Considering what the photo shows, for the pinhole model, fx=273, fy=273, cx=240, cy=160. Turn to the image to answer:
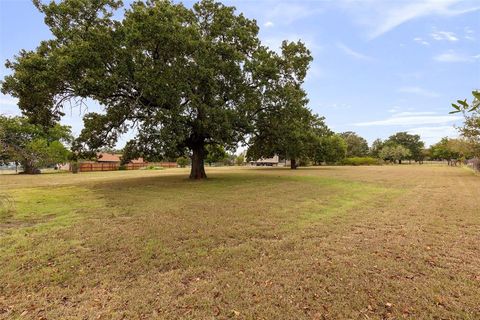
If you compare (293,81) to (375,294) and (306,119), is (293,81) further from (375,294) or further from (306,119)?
(375,294)

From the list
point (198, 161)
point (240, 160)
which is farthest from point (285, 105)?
point (240, 160)

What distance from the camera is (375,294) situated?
11.3 ft

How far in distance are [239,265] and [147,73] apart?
11.7 metres

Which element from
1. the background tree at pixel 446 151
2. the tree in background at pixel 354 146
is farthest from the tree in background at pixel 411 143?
the background tree at pixel 446 151

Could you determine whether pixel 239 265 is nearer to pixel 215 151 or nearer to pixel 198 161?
pixel 198 161

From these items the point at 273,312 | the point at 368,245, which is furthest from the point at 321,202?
the point at 273,312

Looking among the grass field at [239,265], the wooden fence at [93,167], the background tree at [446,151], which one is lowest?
the grass field at [239,265]

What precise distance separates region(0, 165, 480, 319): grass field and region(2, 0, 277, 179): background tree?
7.34 meters

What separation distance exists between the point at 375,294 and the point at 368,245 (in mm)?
2038

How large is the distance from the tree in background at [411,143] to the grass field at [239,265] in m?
96.9

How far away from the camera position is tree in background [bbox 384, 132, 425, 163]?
91.1 metres

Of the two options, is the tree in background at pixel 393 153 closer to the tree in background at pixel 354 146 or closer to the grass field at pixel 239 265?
the tree in background at pixel 354 146

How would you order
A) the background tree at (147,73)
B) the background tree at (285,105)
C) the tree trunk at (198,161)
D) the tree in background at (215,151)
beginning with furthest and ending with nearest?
1. the tree in background at (215,151)
2. the tree trunk at (198,161)
3. the background tree at (285,105)
4. the background tree at (147,73)

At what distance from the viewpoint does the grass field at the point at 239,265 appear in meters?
3.20
